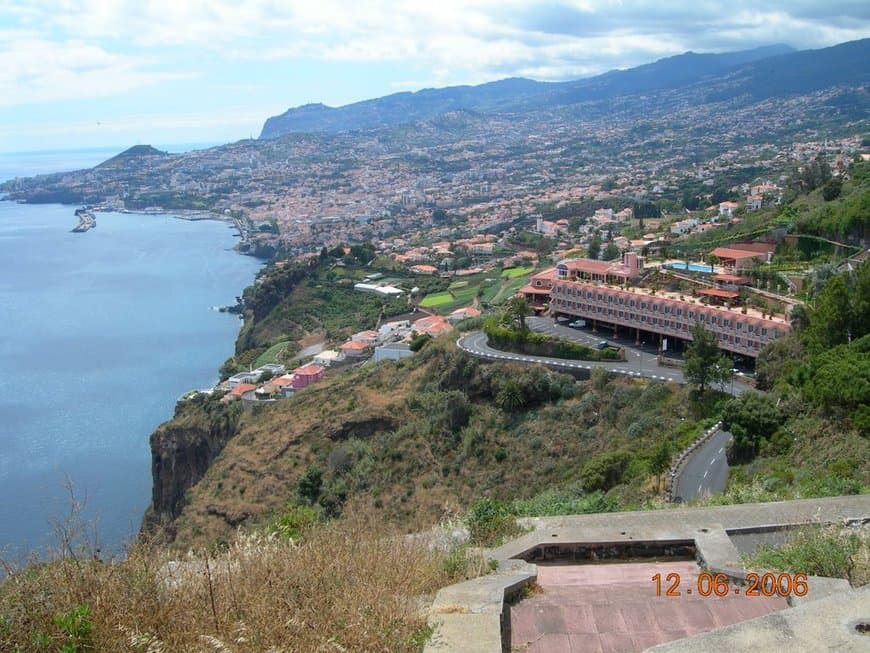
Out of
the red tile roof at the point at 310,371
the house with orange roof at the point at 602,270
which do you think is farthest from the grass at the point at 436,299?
the house with orange roof at the point at 602,270

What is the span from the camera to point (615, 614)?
3320 millimetres

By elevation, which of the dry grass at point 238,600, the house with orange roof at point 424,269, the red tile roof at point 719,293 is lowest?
the house with orange roof at point 424,269

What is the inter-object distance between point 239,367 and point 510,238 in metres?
25.7

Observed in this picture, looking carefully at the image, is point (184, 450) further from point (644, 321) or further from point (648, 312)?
point (648, 312)

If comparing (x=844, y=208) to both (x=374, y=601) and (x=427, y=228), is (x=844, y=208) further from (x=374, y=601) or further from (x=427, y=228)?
(x=427, y=228)

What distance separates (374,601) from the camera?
295 centimetres

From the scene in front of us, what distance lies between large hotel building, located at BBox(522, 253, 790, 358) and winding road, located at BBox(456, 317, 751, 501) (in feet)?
1.59

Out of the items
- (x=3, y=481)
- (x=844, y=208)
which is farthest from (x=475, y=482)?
(x=3, y=481)

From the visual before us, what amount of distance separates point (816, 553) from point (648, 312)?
14.4 meters

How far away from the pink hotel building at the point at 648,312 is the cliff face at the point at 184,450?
31.4ft

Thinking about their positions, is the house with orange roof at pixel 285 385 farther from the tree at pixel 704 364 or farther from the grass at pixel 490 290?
the tree at pixel 704 364

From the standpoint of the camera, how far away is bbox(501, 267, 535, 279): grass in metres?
36.2

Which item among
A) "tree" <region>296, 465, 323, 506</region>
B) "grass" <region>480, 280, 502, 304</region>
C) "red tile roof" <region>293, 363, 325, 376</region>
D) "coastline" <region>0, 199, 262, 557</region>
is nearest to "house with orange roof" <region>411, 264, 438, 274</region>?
"grass" <region>480, 280, 502, 304</region>

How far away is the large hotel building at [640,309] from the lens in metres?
15.7
